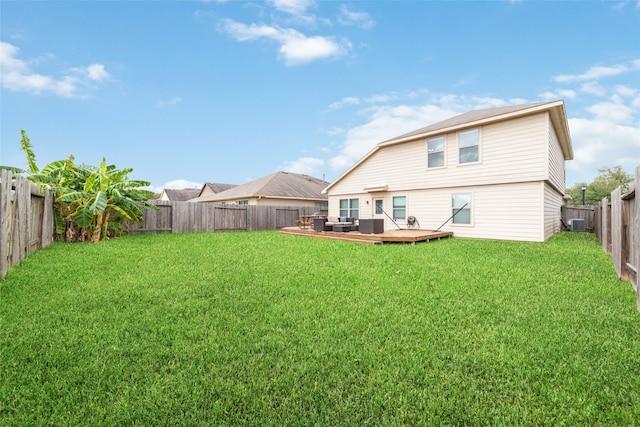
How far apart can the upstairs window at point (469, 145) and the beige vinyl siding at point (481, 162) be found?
0.17 m

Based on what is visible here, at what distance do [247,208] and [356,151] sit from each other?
13.9 m

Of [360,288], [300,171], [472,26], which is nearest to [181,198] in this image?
[300,171]

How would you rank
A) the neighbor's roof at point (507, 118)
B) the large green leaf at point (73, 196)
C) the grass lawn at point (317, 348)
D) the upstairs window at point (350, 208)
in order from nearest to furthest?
the grass lawn at point (317, 348)
the large green leaf at point (73, 196)
the neighbor's roof at point (507, 118)
the upstairs window at point (350, 208)

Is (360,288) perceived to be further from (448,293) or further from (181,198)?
(181,198)

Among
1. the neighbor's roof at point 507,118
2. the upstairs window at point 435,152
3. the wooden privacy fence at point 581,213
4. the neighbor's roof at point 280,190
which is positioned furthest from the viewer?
the neighbor's roof at point 280,190

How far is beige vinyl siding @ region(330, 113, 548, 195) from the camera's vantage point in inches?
408

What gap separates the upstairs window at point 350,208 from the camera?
1619cm

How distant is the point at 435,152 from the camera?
1297cm

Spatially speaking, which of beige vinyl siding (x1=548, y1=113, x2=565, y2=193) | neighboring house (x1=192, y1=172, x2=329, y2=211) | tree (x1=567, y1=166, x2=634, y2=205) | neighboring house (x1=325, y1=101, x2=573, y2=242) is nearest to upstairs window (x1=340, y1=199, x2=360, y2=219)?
neighboring house (x1=325, y1=101, x2=573, y2=242)

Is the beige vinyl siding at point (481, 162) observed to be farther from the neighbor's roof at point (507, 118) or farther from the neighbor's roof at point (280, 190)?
the neighbor's roof at point (280, 190)

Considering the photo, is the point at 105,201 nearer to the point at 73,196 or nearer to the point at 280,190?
the point at 73,196

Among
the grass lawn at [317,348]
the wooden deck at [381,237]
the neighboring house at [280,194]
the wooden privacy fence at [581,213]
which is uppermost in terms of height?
the neighboring house at [280,194]

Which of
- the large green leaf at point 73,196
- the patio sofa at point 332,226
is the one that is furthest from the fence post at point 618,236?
the large green leaf at point 73,196

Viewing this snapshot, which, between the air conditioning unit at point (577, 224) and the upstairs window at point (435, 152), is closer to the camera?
the upstairs window at point (435, 152)
